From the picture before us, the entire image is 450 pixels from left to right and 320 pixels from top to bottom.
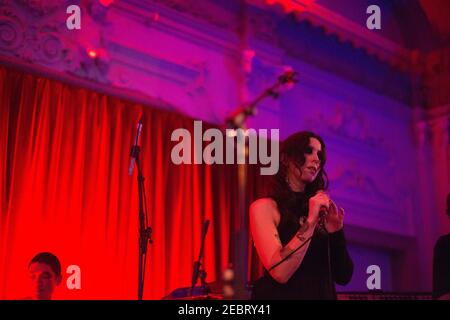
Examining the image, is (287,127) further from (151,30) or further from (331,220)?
(331,220)

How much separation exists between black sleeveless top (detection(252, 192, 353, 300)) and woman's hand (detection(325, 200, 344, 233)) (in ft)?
0.10

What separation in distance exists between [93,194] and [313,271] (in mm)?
2777

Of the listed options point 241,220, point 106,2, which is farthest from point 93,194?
point 241,220

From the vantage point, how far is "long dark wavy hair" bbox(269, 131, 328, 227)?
2238 mm

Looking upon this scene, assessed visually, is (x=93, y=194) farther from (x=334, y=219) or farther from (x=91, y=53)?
(x=334, y=219)

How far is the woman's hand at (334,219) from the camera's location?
214 centimetres

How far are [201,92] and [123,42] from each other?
32.9 inches

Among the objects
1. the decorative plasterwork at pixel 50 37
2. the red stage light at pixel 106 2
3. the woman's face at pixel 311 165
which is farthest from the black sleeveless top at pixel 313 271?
the red stage light at pixel 106 2

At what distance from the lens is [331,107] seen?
6199 millimetres

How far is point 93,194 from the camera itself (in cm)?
454

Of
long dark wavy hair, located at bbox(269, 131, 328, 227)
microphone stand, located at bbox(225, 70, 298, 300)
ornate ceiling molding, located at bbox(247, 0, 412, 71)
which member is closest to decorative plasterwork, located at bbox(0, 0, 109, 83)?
ornate ceiling molding, located at bbox(247, 0, 412, 71)

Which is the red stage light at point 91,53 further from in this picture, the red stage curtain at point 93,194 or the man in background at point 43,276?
the man in background at point 43,276

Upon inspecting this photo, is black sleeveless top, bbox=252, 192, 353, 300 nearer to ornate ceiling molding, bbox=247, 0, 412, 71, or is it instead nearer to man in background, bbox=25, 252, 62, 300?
man in background, bbox=25, 252, 62, 300

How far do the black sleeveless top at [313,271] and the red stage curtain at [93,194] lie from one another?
2.47m
